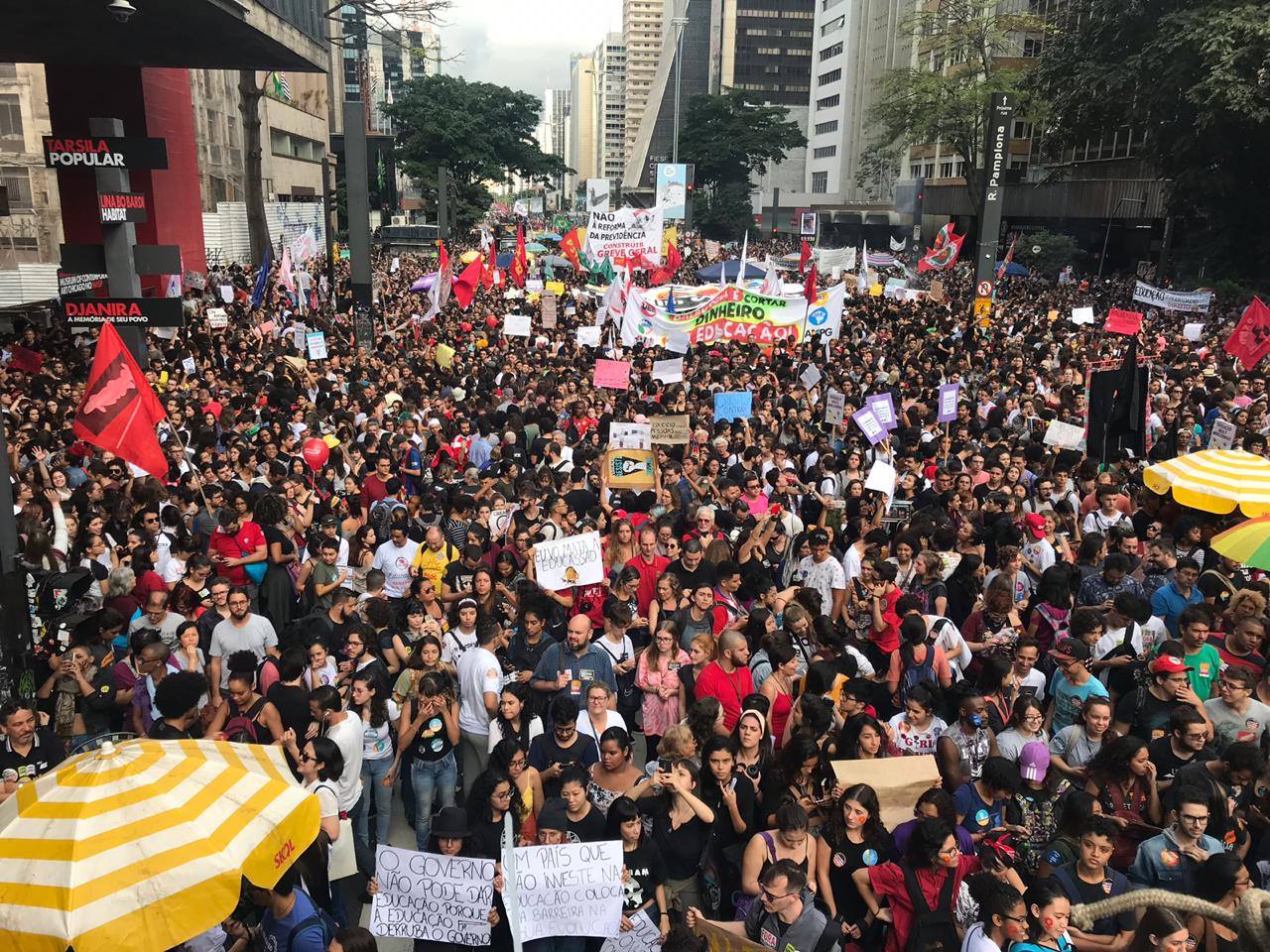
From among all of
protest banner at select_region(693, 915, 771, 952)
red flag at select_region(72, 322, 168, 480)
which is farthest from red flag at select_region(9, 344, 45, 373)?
protest banner at select_region(693, 915, 771, 952)

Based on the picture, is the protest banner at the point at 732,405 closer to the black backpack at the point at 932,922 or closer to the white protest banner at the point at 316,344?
the white protest banner at the point at 316,344

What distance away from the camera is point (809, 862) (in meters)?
4.91

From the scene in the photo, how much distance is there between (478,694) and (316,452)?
5633 mm

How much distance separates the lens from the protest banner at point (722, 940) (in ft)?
14.1

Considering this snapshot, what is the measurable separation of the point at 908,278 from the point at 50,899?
1504 inches

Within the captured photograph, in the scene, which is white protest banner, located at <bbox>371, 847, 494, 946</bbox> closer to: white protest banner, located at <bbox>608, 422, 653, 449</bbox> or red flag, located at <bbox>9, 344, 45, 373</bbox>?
white protest banner, located at <bbox>608, 422, 653, 449</bbox>

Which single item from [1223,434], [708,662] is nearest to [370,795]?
[708,662]

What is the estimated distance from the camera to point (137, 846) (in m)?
3.78

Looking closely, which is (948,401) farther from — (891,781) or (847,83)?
(847,83)

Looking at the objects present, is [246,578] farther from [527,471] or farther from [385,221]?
[385,221]

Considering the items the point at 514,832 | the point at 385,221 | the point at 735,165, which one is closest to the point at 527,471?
the point at 514,832

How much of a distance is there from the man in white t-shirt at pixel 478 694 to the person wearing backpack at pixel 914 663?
2475 mm

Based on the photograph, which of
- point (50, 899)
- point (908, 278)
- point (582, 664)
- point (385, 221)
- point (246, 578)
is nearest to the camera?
point (50, 899)

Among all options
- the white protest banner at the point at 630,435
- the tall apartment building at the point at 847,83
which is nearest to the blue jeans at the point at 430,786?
the white protest banner at the point at 630,435
